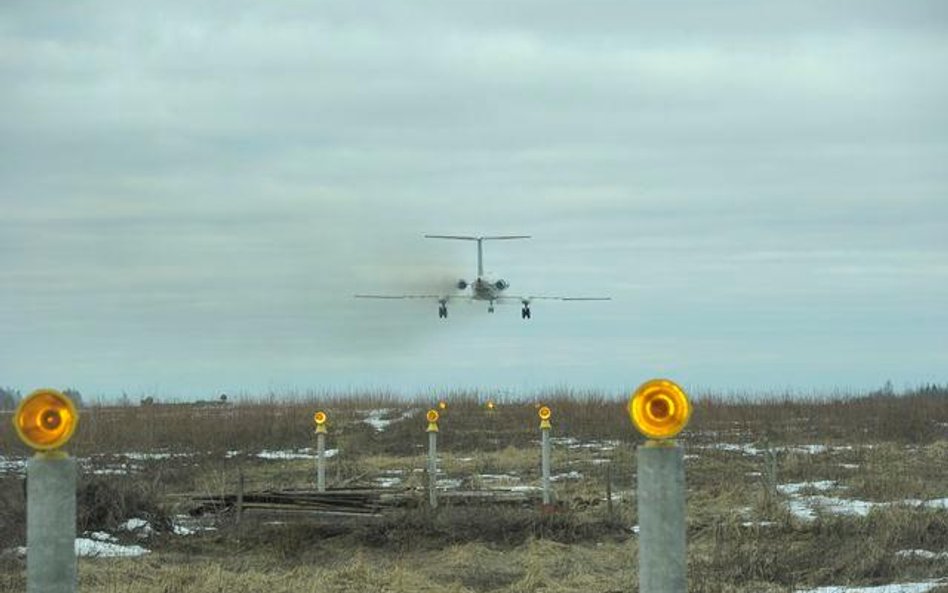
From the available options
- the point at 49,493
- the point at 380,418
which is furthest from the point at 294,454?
the point at 49,493

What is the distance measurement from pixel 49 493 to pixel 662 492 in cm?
171

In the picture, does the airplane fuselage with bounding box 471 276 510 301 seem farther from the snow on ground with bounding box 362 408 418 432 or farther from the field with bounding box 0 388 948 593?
the field with bounding box 0 388 948 593

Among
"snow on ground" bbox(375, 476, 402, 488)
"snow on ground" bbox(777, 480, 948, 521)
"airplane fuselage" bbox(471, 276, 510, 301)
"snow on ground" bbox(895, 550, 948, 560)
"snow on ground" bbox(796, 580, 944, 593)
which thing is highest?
"airplane fuselage" bbox(471, 276, 510, 301)

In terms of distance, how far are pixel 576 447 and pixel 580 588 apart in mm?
16605

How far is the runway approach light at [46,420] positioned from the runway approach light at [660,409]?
157 centimetres

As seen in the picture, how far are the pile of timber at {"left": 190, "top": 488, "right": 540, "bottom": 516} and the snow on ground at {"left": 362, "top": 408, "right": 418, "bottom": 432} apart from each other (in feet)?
54.4

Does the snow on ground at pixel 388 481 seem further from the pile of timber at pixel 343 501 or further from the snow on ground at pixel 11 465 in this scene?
the snow on ground at pixel 11 465

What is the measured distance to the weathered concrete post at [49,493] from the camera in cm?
347

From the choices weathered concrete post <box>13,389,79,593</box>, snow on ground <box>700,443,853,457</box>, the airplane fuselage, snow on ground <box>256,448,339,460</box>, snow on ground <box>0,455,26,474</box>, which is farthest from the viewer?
the airplane fuselage

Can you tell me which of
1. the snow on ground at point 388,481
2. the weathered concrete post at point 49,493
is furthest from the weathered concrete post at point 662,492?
the snow on ground at point 388,481

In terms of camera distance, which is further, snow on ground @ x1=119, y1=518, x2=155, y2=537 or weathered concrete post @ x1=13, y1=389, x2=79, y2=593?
snow on ground @ x1=119, y1=518, x2=155, y2=537

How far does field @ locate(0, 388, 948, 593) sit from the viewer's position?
35.1 ft

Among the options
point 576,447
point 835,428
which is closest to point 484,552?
point 576,447

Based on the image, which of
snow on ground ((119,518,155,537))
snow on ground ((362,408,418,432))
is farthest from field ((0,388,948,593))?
snow on ground ((362,408,418,432))
